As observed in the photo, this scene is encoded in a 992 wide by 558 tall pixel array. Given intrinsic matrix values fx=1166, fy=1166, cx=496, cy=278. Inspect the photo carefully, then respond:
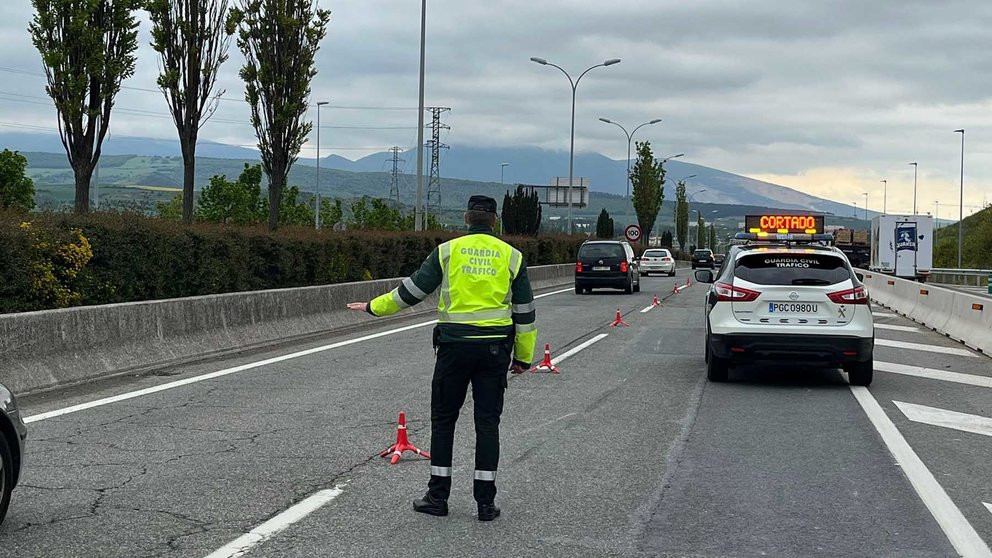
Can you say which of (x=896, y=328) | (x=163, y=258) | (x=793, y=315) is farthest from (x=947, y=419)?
(x=896, y=328)

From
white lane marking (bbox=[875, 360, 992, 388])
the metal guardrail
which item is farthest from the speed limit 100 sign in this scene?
white lane marking (bbox=[875, 360, 992, 388])

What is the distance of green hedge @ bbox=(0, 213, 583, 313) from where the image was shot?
1252 cm

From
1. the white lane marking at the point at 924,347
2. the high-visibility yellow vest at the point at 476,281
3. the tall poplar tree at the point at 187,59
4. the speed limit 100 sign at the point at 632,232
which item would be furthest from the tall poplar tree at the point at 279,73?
the speed limit 100 sign at the point at 632,232

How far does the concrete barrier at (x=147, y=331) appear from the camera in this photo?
11349 millimetres

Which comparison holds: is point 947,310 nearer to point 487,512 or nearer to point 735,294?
point 735,294

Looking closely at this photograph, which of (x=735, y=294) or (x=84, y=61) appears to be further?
(x=84, y=61)

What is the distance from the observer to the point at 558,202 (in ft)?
303

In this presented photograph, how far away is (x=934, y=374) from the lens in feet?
46.8

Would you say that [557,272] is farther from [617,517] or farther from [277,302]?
[617,517]

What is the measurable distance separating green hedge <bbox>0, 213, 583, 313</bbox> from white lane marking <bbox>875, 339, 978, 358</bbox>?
32.8 ft

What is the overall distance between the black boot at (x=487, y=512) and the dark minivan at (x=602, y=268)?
28.8 m

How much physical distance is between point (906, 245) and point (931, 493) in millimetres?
47353

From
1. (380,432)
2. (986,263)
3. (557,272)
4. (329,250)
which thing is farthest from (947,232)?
(380,432)

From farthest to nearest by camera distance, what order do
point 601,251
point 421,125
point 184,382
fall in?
1. point 601,251
2. point 421,125
3. point 184,382
